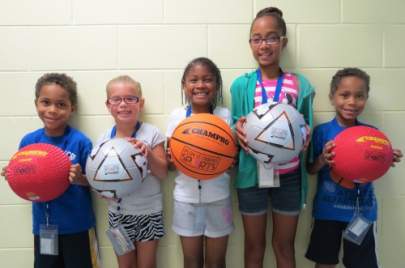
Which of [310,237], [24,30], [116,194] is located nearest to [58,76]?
[24,30]

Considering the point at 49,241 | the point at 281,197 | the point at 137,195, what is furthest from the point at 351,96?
the point at 49,241

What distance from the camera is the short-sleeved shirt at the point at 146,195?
1.56m

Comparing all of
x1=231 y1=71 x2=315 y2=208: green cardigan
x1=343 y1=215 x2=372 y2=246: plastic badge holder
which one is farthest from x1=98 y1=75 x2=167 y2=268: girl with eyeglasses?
x1=343 y1=215 x2=372 y2=246: plastic badge holder

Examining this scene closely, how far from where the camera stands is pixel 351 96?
157 centimetres

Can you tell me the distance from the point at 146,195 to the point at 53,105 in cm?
63

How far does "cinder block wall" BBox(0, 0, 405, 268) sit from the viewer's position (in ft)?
5.60

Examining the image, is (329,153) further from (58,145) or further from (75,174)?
(58,145)

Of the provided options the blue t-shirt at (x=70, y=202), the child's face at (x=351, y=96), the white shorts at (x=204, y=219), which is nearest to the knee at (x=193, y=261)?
the white shorts at (x=204, y=219)

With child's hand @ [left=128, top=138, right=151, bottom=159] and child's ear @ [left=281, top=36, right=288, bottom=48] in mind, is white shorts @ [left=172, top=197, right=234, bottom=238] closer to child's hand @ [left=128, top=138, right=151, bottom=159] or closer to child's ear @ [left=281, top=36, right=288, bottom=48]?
child's hand @ [left=128, top=138, right=151, bottom=159]

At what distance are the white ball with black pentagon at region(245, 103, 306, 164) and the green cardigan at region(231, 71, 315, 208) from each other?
0.19 metres

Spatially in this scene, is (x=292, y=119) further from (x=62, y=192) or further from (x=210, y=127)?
(x=62, y=192)

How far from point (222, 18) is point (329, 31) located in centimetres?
58

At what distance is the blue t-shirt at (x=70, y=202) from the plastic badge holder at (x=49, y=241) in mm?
29

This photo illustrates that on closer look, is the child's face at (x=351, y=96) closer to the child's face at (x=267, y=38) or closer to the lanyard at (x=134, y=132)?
the child's face at (x=267, y=38)
